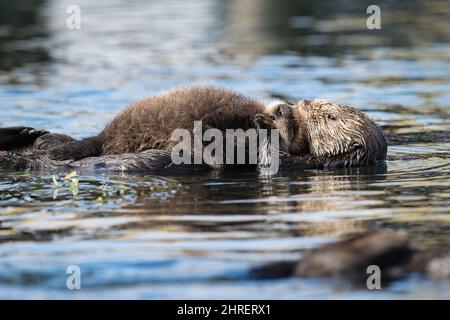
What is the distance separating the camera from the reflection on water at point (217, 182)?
489 centimetres

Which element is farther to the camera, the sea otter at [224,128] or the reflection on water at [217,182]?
the sea otter at [224,128]

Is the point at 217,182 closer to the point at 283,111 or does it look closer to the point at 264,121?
the point at 264,121

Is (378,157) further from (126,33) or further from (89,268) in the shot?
(126,33)

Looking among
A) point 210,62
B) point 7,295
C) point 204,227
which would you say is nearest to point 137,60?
point 210,62

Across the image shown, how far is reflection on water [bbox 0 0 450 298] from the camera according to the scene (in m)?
4.89

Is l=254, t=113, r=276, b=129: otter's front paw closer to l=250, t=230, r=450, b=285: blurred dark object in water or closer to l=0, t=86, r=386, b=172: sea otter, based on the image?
l=0, t=86, r=386, b=172: sea otter

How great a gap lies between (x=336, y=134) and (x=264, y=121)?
71cm

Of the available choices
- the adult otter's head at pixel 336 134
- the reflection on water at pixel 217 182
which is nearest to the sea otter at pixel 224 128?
the adult otter's head at pixel 336 134

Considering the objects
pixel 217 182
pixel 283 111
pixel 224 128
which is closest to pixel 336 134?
pixel 283 111

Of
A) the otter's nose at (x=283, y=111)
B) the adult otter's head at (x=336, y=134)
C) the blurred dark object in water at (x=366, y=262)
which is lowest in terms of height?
the blurred dark object in water at (x=366, y=262)

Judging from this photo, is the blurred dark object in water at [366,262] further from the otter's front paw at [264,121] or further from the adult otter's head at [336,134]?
the adult otter's head at [336,134]

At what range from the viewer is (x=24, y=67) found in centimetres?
1578

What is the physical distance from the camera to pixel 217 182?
730cm
